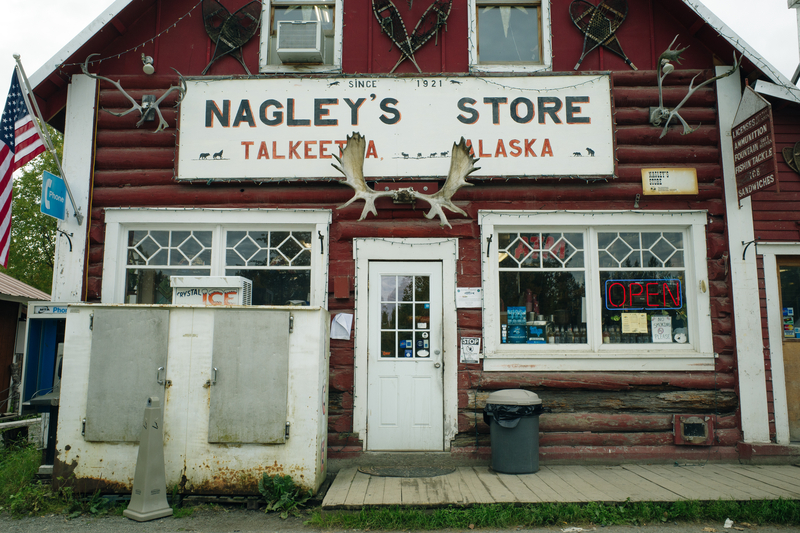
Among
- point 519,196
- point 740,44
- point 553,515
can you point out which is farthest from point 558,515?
point 740,44

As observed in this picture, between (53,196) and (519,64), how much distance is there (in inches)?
236

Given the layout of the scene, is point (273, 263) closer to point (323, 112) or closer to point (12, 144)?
point (323, 112)

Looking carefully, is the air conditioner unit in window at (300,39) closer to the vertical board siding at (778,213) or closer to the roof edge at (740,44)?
the roof edge at (740,44)

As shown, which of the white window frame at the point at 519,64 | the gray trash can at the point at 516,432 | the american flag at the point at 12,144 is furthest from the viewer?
the white window frame at the point at 519,64

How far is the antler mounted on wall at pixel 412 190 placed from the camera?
241 inches

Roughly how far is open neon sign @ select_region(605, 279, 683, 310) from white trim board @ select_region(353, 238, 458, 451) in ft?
6.57

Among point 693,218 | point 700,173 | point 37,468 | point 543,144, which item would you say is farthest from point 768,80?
point 37,468

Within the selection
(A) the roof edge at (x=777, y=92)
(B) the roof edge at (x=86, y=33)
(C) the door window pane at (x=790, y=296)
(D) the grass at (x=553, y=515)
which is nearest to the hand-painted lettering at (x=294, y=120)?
(B) the roof edge at (x=86, y=33)

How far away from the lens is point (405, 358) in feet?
20.9

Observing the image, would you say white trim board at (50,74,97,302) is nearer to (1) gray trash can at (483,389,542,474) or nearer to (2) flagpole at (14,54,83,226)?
(2) flagpole at (14,54,83,226)

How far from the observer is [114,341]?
541cm

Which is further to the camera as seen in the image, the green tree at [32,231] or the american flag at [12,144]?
the green tree at [32,231]

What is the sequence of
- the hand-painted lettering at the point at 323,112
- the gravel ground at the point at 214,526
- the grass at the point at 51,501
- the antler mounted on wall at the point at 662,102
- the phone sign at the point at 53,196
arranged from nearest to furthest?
the gravel ground at the point at 214,526 → the grass at the point at 51,501 → the phone sign at the point at 53,196 → the antler mounted on wall at the point at 662,102 → the hand-painted lettering at the point at 323,112

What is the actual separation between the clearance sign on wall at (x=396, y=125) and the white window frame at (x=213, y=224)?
46cm
